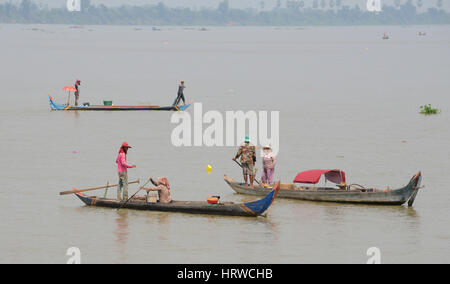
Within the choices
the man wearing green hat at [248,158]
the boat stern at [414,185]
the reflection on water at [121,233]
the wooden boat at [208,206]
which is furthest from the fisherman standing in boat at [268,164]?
the reflection on water at [121,233]

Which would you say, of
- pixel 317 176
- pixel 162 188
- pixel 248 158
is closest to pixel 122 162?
pixel 162 188

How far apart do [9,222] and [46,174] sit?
7.23 metres

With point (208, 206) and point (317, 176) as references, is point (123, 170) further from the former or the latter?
point (317, 176)

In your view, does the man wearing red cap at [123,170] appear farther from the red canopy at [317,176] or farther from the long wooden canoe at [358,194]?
the red canopy at [317,176]

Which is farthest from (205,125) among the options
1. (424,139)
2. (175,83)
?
(175,83)

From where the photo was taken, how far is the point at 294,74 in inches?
3757

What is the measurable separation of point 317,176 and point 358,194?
1608mm

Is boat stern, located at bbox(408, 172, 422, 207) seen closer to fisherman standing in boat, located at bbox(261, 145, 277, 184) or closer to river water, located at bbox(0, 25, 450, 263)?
river water, located at bbox(0, 25, 450, 263)

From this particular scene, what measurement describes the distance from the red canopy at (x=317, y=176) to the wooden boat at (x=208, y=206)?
3.31 metres

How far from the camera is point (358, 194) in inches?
1032

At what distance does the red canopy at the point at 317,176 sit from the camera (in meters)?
27.4

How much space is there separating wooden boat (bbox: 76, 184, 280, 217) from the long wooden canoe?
255 centimetres

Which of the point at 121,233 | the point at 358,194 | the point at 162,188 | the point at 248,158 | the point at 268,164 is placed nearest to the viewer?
the point at 121,233
